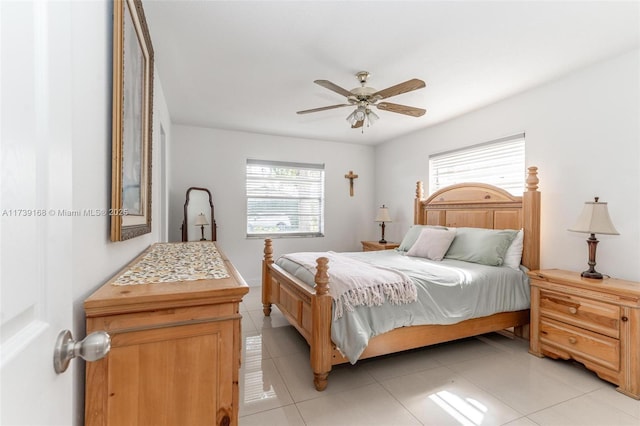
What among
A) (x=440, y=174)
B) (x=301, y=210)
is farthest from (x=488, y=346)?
(x=301, y=210)

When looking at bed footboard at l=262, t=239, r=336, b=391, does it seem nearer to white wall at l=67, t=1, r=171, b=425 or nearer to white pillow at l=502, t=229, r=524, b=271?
white wall at l=67, t=1, r=171, b=425

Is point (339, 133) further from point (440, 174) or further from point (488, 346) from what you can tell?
point (488, 346)

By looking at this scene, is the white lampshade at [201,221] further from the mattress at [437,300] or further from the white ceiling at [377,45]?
the mattress at [437,300]

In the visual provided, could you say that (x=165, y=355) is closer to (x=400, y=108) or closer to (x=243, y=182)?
(x=400, y=108)

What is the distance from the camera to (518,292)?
9.48ft

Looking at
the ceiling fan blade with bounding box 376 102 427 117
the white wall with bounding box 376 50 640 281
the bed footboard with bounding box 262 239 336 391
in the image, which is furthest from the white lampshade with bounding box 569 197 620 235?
the bed footboard with bounding box 262 239 336 391

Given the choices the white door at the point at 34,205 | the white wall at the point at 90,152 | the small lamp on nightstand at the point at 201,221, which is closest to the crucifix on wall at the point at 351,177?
the small lamp on nightstand at the point at 201,221

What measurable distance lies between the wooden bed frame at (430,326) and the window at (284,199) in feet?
4.76

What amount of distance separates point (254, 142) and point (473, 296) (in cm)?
370

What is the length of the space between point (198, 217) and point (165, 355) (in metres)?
3.59

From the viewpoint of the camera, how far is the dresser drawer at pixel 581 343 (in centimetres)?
219

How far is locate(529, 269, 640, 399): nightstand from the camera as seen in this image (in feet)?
6.89

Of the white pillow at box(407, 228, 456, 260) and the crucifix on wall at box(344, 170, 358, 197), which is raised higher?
the crucifix on wall at box(344, 170, 358, 197)

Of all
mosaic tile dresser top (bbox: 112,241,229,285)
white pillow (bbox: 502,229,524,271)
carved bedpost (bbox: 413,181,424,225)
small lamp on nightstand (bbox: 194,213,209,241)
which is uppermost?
carved bedpost (bbox: 413,181,424,225)
